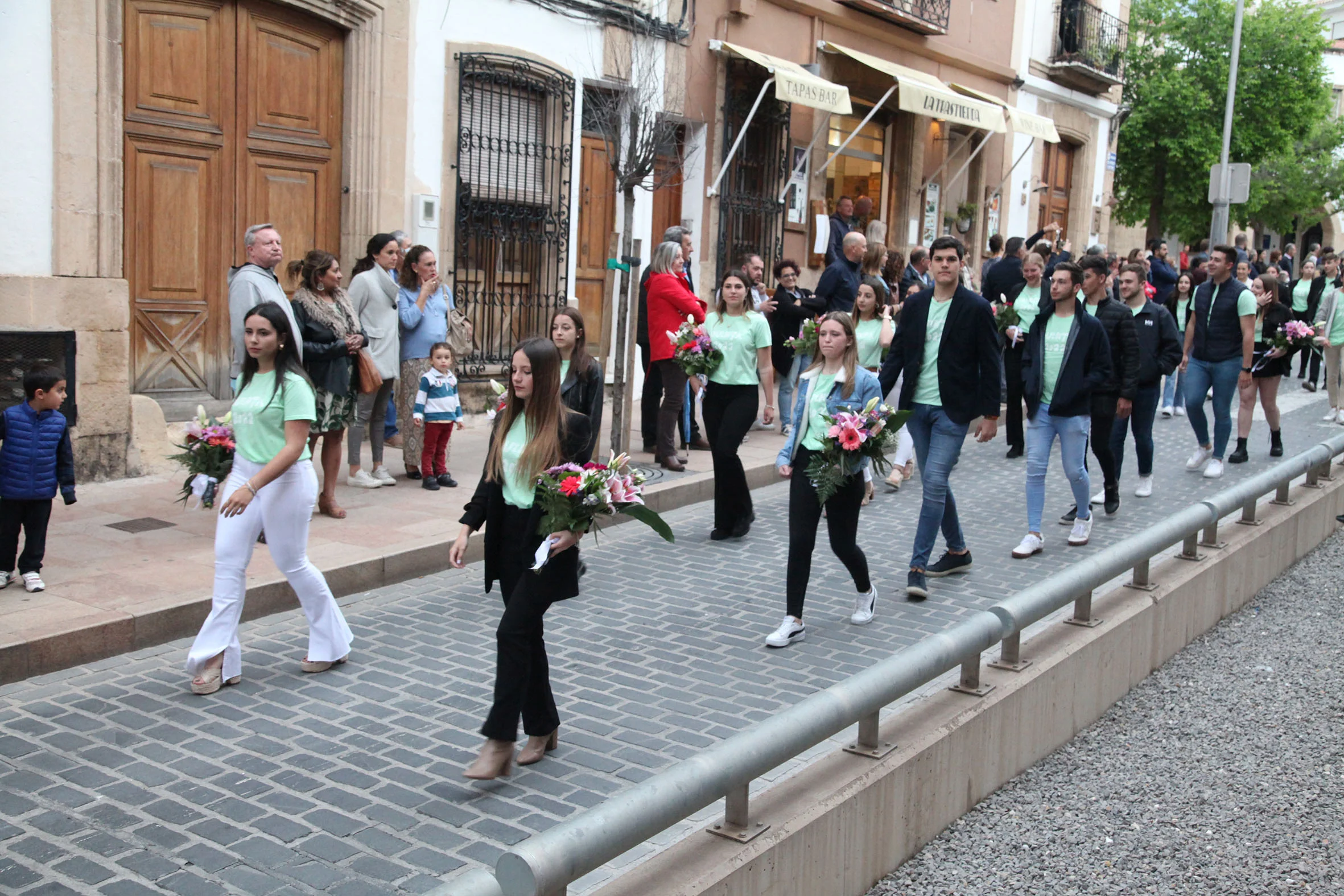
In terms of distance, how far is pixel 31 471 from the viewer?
21.5 feet

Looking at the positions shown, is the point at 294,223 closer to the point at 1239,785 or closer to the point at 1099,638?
the point at 1099,638

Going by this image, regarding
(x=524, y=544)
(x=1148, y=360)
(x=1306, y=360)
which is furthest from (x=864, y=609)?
(x=1306, y=360)

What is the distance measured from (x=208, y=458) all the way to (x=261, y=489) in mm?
346

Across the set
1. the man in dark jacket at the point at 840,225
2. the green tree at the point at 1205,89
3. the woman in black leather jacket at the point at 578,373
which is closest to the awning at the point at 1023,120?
the man in dark jacket at the point at 840,225

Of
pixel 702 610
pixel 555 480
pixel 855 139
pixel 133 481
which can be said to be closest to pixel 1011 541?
pixel 702 610

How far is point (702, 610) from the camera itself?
24.0ft

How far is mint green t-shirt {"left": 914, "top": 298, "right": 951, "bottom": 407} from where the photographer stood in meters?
7.71

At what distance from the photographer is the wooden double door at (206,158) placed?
1004cm

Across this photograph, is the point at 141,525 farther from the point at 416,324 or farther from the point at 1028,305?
the point at 1028,305

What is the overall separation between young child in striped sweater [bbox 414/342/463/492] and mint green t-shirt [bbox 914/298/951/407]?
364cm

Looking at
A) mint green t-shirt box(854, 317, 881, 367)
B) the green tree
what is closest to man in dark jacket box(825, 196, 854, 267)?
mint green t-shirt box(854, 317, 881, 367)

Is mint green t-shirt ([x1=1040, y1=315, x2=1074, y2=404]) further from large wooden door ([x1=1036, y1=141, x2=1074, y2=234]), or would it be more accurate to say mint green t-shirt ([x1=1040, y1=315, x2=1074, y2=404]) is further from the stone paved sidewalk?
large wooden door ([x1=1036, y1=141, x2=1074, y2=234])

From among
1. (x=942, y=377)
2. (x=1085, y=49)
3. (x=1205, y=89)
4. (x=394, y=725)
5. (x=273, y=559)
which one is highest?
(x=1205, y=89)

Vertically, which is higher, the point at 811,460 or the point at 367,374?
the point at 367,374
